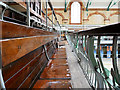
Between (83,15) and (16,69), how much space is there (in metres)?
9.99

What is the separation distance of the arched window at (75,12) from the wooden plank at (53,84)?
9288 millimetres

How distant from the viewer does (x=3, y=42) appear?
0.85 feet

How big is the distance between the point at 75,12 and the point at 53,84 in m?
9.68

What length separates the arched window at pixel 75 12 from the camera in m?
9.73

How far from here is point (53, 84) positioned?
733mm

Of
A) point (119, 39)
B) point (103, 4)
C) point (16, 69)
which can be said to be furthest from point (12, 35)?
point (103, 4)

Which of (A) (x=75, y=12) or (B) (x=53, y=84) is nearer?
(B) (x=53, y=84)

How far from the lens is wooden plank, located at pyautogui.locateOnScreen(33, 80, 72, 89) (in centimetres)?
70

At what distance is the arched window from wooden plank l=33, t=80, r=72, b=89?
929 cm

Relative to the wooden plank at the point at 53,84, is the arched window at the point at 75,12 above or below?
above

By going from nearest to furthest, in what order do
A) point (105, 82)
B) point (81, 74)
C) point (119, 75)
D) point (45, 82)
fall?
1. point (119, 75)
2. point (105, 82)
3. point (45, 82)
4. point (81, 74)

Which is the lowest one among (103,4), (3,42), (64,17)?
(3,42)

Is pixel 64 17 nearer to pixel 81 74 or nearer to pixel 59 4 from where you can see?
pixel 59 4

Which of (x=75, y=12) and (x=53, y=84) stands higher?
(x=75, y=12)
